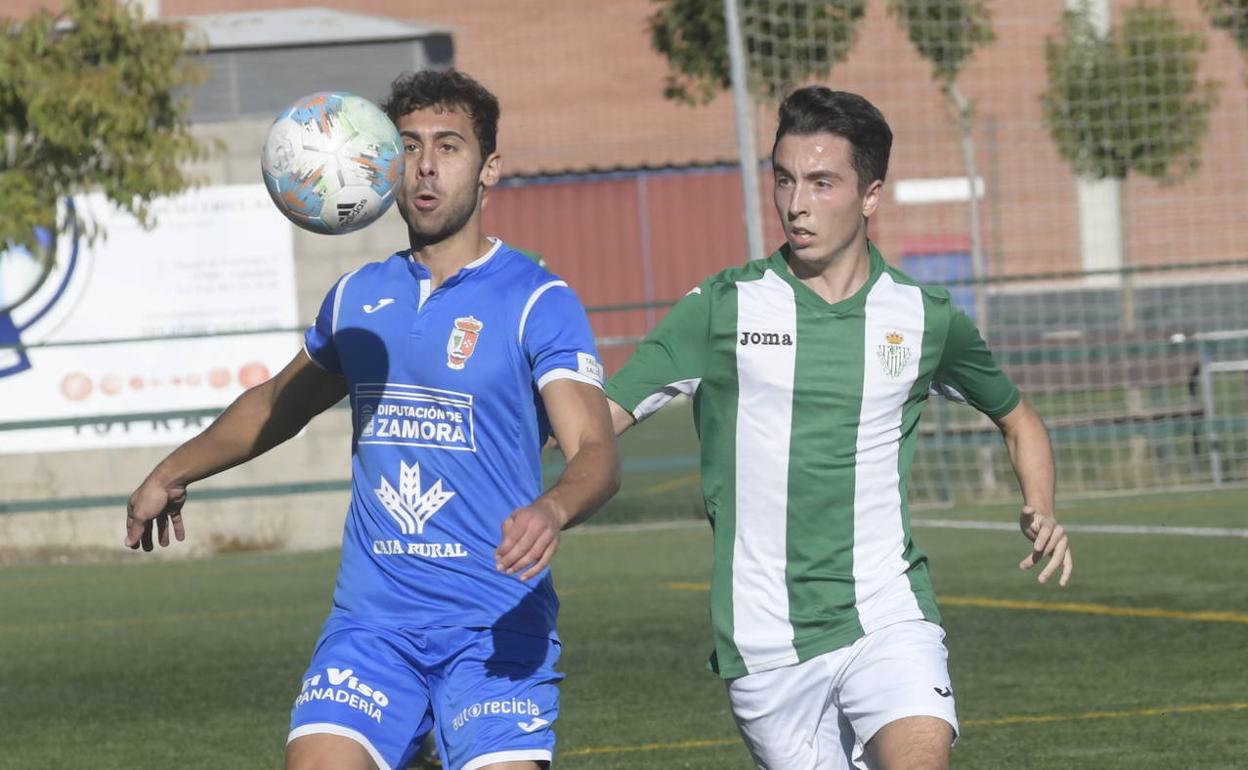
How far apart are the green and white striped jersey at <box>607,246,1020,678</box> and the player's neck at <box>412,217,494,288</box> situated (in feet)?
1.60

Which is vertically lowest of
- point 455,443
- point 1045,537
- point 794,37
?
point 1045,537

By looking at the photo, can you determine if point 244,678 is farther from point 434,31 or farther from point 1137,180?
point 434,31

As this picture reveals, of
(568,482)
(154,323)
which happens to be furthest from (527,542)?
(154,323)

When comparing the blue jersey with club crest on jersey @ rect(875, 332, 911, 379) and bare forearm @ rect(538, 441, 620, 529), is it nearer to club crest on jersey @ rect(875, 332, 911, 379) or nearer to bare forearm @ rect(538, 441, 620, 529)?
bare forearm @ rect(538, 441, 620, 529)

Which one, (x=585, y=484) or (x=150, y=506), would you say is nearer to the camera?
(x=585, y=484)

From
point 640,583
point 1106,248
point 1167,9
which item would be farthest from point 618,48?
point 640,583

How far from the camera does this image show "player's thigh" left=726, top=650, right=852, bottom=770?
4523 mm

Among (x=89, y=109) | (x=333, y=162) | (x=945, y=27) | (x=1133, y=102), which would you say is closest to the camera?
(x=333, y=162)

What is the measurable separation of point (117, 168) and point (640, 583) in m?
4.96

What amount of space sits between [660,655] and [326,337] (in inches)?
183

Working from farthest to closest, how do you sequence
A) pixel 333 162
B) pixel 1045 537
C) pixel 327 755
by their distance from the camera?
pixel 1045 537 < pixel 333 162 < pixel 327 755

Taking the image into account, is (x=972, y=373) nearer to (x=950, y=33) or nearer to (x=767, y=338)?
(x=767, y=338)

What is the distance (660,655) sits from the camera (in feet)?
29.5

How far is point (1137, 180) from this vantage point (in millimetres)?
24922
